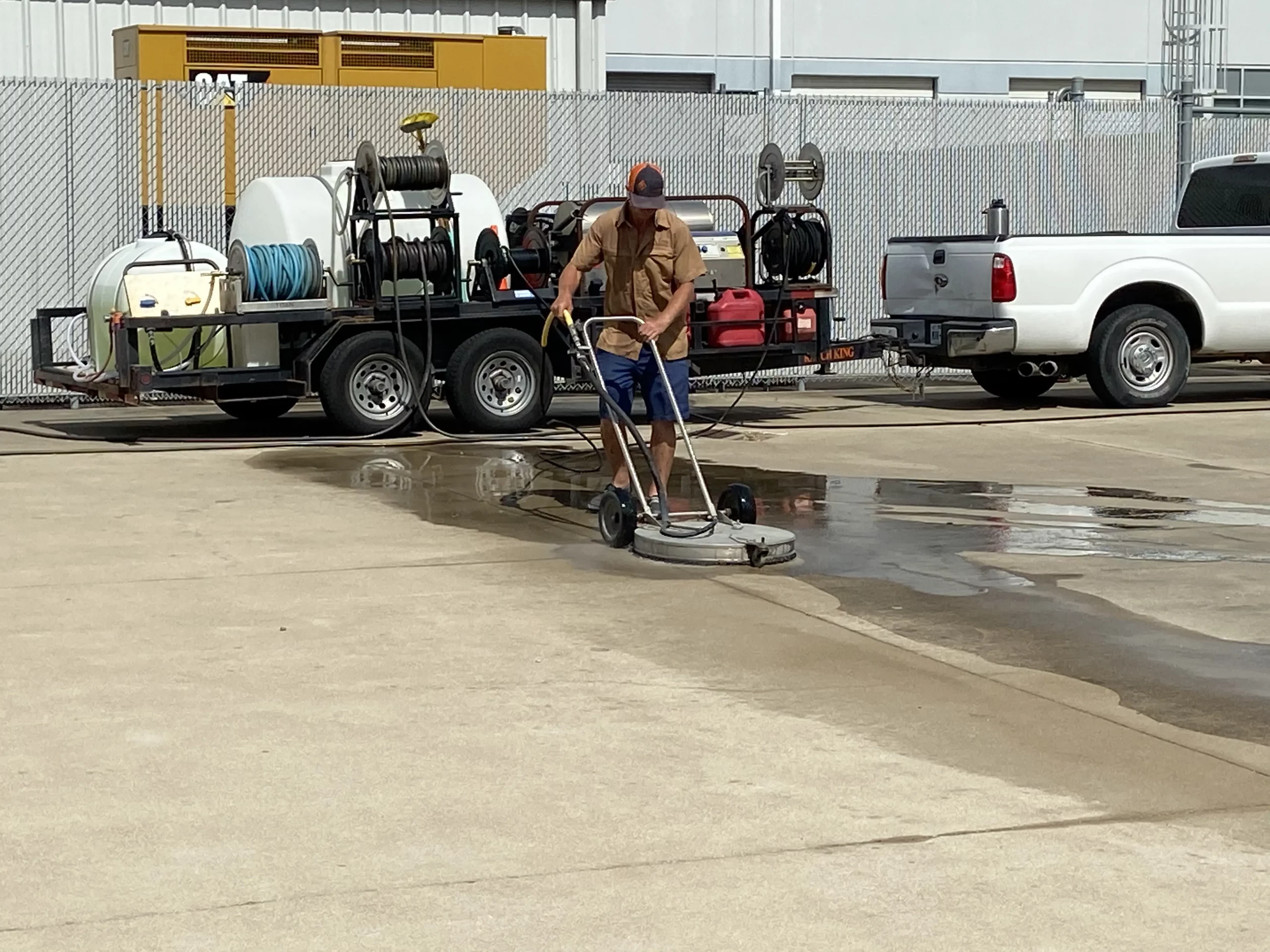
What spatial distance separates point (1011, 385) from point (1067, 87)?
804 inches

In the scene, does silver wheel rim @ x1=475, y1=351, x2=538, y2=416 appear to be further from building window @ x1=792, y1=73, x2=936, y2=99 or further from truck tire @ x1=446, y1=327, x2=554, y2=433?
building window @ x1=792, y1=73, x2=936, y2=99

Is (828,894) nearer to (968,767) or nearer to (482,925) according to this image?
(482,925)

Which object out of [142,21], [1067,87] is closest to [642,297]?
[142,21]

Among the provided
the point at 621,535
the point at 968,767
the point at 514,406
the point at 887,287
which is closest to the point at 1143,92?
the point at 887,287

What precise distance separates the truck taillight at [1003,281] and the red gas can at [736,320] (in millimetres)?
2204

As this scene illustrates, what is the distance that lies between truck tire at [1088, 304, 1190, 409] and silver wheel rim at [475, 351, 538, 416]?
4.75 m

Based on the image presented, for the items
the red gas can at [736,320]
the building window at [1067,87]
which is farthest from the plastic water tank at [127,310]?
the building window at [1067,87]

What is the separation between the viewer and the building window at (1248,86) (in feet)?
119

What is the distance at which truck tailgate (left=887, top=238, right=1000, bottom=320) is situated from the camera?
16.7 metres

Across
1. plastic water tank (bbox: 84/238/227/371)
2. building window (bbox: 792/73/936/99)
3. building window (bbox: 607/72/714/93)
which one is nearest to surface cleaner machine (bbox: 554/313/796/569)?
plastic water tank (bbox: 84/238/227/371)

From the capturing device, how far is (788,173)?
16.5 meters

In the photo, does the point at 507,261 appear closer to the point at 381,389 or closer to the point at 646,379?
the point at 381,389

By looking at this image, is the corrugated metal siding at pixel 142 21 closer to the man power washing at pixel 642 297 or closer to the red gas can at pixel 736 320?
the red gas can at pixel 736 320

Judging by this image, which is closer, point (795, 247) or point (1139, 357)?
point (795, 247)
